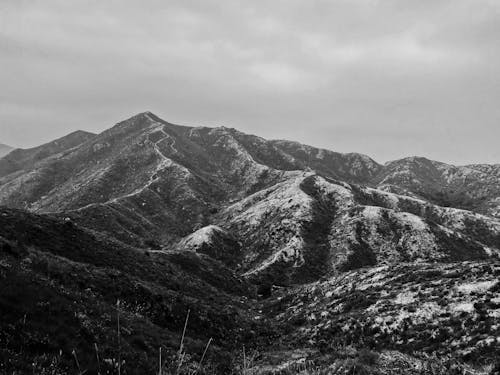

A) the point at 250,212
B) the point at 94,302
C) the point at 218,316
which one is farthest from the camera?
the point at 250,212

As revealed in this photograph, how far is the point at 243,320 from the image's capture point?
118ft

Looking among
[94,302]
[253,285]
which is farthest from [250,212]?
[94,302]

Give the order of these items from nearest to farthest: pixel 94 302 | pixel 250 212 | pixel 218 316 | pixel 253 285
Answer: pixel 94 302 < pixel 218 316 < pixel 253 285 < pixel 250 212

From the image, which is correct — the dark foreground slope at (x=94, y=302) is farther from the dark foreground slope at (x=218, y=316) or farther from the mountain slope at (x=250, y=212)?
the mountain slope at (x=250, y=212)

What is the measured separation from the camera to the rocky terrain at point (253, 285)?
605 inches

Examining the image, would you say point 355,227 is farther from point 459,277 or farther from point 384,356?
point 384,356

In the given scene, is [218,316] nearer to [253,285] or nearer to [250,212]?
[253,285]

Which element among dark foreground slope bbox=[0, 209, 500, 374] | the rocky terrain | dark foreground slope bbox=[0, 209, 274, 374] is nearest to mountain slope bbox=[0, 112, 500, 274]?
the rocky terrain

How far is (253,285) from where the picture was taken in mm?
61844

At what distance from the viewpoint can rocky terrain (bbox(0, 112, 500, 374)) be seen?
A: 1536 centimetres

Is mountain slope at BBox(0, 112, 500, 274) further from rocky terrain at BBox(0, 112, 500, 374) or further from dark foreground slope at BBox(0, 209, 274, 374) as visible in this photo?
dark foreground slope at BBox(0, 209, 274, 374)

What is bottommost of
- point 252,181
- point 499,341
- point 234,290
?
point 234,290

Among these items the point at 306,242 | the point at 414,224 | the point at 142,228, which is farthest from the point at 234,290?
the point at 414,224

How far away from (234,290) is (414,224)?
52960 mm
